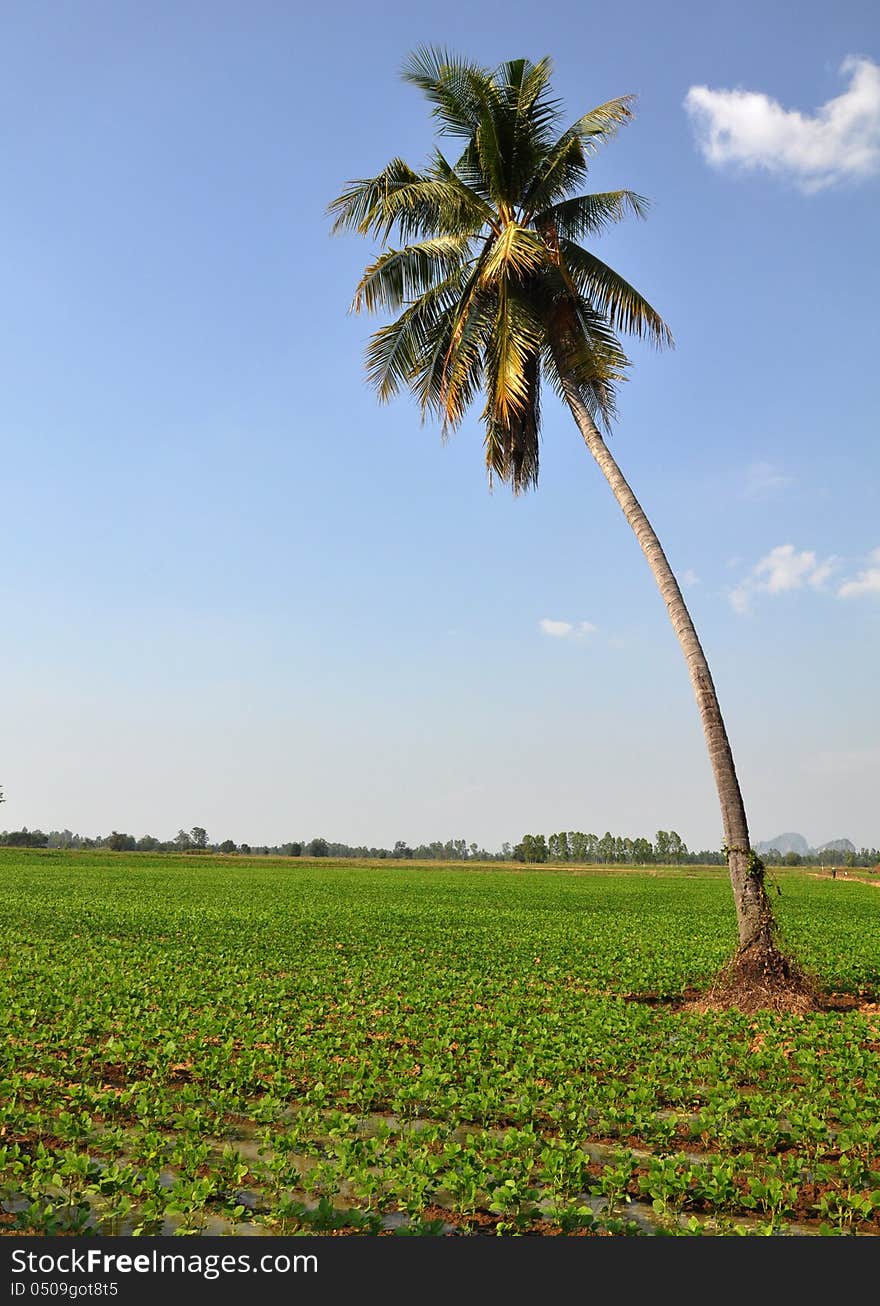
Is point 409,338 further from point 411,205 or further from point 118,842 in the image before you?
point 118,842

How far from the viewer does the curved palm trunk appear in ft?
43.9

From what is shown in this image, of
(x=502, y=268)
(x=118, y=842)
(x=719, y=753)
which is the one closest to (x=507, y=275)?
(x=502, y=268)

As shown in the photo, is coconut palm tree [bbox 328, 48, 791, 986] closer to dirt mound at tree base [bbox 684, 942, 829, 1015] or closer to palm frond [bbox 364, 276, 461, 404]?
palm frond [bbox 364, 276, 461, 404]

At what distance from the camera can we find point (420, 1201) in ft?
18.6

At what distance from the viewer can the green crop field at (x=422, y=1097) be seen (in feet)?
18.8

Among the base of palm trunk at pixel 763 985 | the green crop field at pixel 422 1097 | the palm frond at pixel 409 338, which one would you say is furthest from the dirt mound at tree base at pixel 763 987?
the palm frond at pixel 409 338

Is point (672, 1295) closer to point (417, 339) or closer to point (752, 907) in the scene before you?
point (752, 907)

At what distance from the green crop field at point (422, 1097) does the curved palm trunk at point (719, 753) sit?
159 cm

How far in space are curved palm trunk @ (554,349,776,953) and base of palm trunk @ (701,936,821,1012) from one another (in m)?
0.16

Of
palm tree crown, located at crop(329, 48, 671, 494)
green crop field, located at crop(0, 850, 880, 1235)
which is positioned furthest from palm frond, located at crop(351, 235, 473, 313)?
green crop field, located at crop(0, 850, 880, 1235)

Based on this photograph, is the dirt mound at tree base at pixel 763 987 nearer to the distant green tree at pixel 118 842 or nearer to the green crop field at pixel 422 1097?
the green crop field at pixel 422 1097

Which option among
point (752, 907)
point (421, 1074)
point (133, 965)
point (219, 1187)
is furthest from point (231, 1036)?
point (752, 907)

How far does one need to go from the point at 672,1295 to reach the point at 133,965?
45.8 ft

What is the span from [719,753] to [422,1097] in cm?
782
